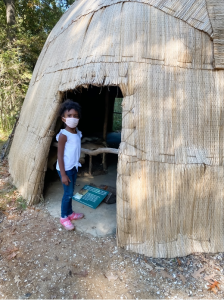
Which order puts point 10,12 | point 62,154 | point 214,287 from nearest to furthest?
point 214,287 → point 62,154 → point 10,12

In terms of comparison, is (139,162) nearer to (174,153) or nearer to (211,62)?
(174,153)

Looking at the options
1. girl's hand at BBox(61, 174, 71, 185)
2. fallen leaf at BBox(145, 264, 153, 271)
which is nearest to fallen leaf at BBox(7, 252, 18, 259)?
girl's hand at BBox(61, 174, 71, 185)

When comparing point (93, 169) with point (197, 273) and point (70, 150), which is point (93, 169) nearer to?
point (70, 150)

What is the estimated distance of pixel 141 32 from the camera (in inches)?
107

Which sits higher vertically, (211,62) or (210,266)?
(211,62)

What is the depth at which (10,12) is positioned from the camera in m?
10.1

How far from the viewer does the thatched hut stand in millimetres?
2615

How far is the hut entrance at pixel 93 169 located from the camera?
10.9 feet

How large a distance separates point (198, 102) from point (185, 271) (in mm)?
2051

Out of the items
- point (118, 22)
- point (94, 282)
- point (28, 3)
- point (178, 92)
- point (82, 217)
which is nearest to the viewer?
point (94, 282)

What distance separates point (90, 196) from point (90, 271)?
1634 mm

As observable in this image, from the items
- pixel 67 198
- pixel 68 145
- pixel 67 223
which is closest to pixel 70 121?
pixel 68 145

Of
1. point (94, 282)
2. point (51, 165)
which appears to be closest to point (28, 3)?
point (51, 165)

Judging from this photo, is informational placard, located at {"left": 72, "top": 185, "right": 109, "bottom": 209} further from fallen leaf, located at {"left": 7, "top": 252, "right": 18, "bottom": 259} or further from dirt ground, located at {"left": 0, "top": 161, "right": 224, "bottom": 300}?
fallen leaf, located at {"left": 7, "top": 252, "right": 18, "bottom": 259}
